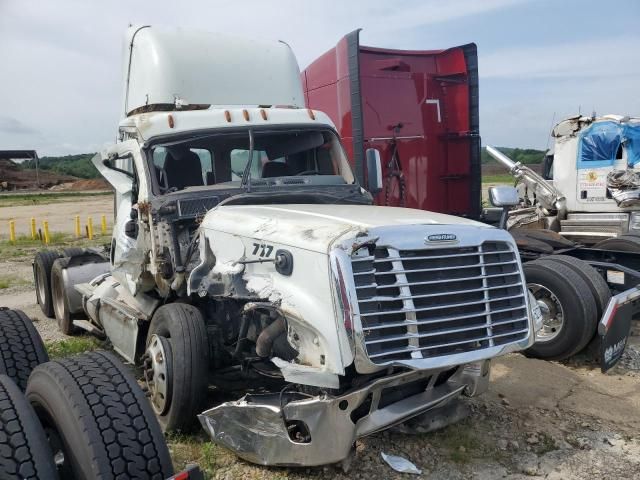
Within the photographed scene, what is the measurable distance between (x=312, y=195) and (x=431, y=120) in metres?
4.36

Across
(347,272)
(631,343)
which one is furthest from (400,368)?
(631,343)

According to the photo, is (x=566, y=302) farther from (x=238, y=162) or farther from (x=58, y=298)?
(x=58, y=298)

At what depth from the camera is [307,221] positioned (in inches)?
143

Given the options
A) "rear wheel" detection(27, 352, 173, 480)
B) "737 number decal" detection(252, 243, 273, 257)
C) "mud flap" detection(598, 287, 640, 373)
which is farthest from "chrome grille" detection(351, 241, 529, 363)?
"mud flap" detection(598, 287, 640, 373)

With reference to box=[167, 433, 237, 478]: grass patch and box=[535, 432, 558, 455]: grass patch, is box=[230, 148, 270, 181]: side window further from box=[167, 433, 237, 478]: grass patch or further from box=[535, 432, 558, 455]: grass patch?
box=[535, 432, 558, 455]: grass patch

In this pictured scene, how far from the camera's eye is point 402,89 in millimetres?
8391

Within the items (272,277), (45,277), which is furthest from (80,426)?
(45,277)

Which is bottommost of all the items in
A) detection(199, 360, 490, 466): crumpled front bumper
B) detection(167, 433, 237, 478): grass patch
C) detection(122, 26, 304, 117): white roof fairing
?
detection(167, 433, 237, 478): grass patch

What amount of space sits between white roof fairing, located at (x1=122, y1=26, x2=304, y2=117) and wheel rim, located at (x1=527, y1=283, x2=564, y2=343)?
3.23 metres

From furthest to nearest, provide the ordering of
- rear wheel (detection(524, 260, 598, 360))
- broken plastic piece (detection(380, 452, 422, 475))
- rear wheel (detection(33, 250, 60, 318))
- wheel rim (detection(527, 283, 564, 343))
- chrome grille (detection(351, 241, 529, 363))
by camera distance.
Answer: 1. rear wheel (detection(33, 250, 60, 318))
2. wheel rim (detection(527, 283, 564, 343))
3. rear wheel (detection(524, 260, 598, 360))
4. broken plastic piece (detection(380, 452, 422, 475))
5. chrome grille (detection(351, 241, 529, 363))

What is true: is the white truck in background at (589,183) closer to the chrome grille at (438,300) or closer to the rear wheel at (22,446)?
the chrome grille at (438,300)

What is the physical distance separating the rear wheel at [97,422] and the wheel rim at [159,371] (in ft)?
2.70

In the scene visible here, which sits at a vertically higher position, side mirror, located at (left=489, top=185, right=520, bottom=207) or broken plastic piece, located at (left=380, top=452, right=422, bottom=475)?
side mirror, located at (left=489, top=185, right=520, bottom=207)

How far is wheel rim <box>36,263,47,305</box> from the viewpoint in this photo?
7.98 meters
